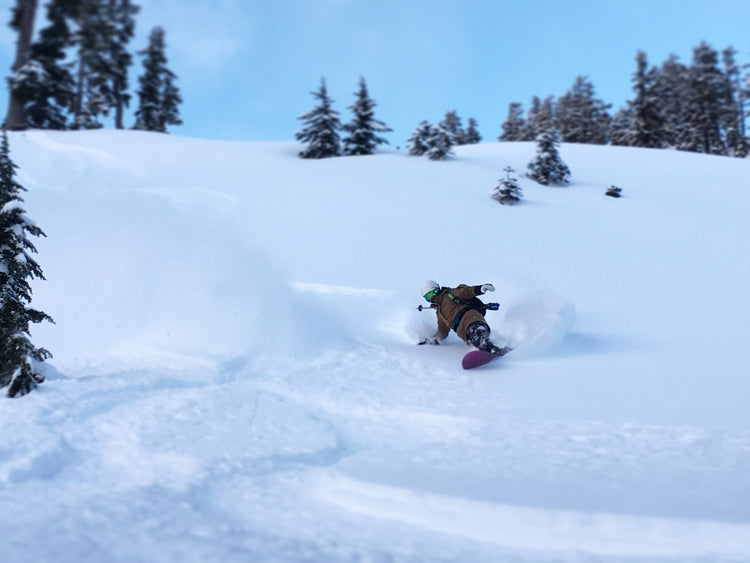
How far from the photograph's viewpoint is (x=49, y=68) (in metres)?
2.08

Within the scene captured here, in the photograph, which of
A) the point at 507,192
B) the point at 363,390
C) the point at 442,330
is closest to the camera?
the point at 363,390

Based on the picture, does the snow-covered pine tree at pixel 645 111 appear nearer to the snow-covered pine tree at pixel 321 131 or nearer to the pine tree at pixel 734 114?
the pine tree at pixel 734 114

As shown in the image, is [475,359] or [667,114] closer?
[475,359]

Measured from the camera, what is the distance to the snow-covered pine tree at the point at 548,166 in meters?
18.9

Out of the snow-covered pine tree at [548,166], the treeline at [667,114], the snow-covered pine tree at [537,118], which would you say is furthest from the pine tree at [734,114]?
the snow-covered pine tree at [548,166]

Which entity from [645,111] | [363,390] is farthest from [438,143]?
[645,111]

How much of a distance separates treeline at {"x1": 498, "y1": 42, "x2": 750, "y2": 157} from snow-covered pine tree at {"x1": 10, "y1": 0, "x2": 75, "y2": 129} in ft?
132

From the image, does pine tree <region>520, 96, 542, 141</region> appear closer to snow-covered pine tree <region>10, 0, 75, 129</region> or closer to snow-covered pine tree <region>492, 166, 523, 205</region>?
snow-covered pine tree <region>492, 166, 523, 205</region>

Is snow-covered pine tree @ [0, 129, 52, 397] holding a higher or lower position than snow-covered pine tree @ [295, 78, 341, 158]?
lower

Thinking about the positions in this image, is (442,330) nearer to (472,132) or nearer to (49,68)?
(49,68)

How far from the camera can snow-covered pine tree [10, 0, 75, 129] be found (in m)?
1.84

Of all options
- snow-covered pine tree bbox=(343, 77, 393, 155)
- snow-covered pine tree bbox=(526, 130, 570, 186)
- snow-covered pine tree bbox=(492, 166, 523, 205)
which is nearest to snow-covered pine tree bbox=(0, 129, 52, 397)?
snow-covered pine tree bbox=(492, 166, 523, 205)

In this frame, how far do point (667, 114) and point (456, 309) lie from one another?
52.5 metres

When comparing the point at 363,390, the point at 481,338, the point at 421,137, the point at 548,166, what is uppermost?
the point at 421,137
